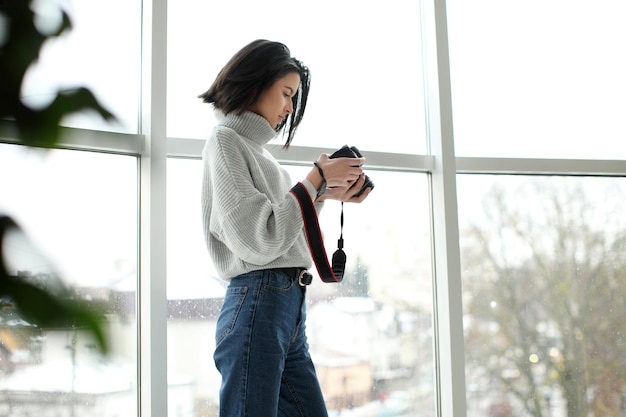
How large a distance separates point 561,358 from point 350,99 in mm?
1242

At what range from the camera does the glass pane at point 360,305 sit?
202cm

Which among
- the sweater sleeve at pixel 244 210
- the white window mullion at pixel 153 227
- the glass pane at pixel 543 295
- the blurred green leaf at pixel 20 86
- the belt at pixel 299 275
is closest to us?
the blurred green leaf at pixel 20 86

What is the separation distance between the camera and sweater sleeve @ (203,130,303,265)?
147 centimetres

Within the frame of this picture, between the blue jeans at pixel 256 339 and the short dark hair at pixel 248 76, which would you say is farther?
the short dark hair at pixel 248 76

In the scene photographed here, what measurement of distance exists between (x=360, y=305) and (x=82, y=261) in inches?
36.7

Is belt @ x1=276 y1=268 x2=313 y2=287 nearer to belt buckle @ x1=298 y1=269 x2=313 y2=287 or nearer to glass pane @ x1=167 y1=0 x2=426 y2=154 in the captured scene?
belt buckle @ x1=298 y1=269 x2=313 y2=287

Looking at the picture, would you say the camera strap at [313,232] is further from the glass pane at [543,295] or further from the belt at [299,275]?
the glass pane at [543,295]

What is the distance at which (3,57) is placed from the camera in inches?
13.5

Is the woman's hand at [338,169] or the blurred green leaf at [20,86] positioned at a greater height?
the woman's hand at [338,169]

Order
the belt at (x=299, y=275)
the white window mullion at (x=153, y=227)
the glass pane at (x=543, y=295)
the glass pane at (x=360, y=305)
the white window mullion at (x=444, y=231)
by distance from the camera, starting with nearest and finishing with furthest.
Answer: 1. the belt at (x=299, y=275)
2. the white window mullion at (x=153, y=227)
3. the glass pane at (x=360, y=305)
4. the white window mullion at (x=444, y=231)
5. the glass pane at (x=543, y=295)

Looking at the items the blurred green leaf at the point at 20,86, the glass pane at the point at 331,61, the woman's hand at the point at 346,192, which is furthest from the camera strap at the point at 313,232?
the blurred green leaf at the point at 20,86

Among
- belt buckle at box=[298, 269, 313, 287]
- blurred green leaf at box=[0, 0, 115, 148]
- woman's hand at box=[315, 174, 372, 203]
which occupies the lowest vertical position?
belt buckle at box=[298, 269, 313, 287]

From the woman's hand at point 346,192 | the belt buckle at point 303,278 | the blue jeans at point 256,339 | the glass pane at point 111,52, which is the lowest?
the blue jeans at point 256,339

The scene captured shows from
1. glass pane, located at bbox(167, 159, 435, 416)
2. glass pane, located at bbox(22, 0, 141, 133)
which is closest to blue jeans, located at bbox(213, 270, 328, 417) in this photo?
glass pane, located at bbox(167, 159, 435, 416)
